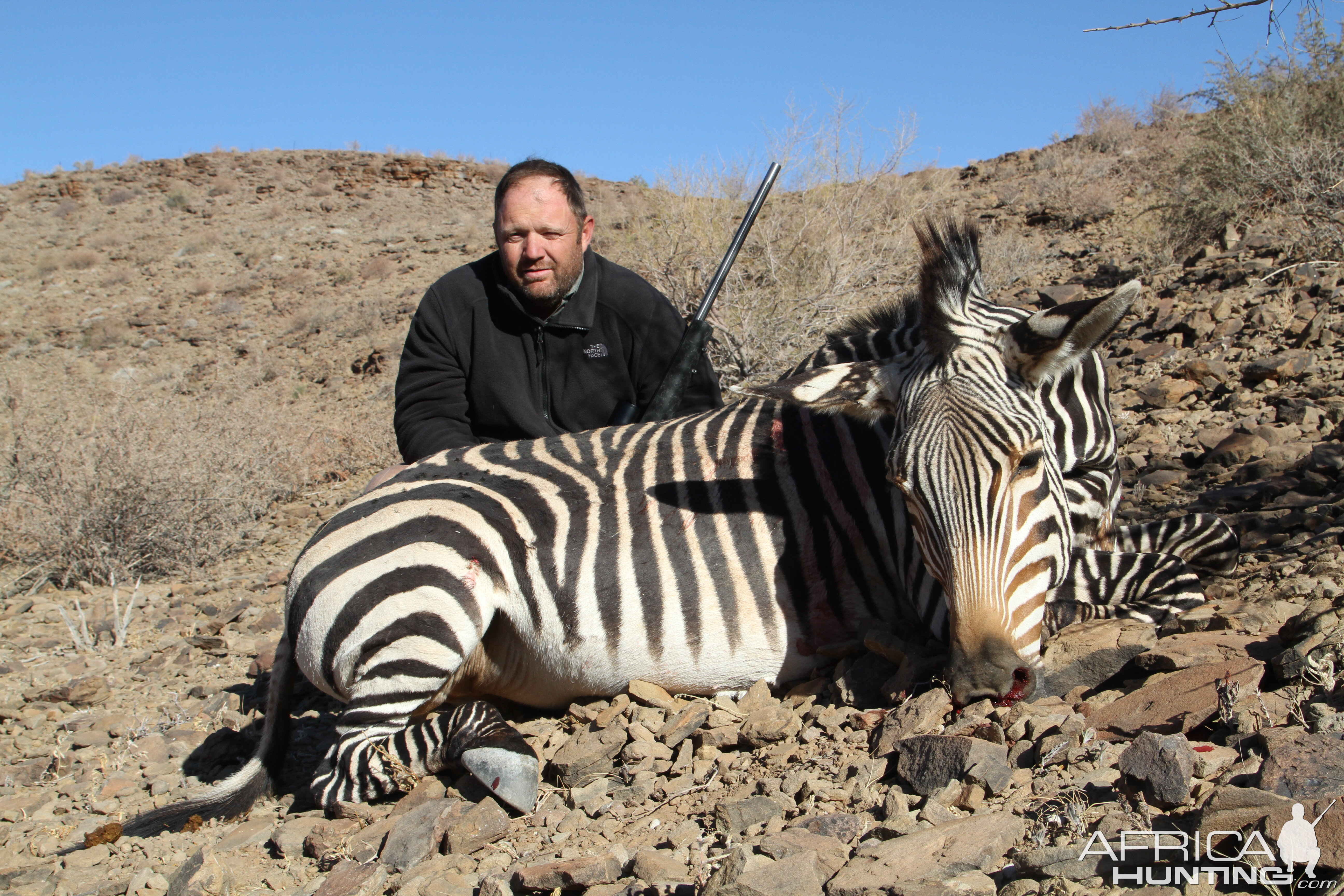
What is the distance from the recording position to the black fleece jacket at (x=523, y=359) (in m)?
4.57

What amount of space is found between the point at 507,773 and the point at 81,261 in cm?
2465

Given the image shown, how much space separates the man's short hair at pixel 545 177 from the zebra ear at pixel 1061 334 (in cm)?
248

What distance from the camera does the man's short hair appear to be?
4.50 metres

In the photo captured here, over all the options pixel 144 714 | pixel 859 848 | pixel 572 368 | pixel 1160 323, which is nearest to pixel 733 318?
pixel 1160 323

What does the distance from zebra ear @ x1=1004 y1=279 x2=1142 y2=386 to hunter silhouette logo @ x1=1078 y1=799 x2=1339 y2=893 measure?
4.65 feet

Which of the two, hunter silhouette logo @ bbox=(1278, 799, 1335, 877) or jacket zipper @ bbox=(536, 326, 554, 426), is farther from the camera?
jacket zipper @ bbox=(536, 326, 554, 426)

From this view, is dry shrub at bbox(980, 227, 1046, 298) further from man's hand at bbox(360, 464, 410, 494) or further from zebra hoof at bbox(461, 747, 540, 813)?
zebra hoof at bbox(461, 747, 540, 813)

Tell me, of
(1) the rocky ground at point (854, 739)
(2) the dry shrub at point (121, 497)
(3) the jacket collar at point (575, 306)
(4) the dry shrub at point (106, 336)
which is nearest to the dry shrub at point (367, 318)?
(4) the dry shrub at point (106, 336)

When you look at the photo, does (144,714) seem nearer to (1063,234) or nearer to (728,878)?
(728,878)

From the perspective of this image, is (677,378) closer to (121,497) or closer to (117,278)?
(121,497)

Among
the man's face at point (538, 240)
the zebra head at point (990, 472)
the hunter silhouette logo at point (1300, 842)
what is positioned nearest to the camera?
the hunter silhouette logo at point (1300, 842)

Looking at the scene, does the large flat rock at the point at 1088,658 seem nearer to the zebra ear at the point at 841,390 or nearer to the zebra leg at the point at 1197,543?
the zebra leg at the point at 1197,543

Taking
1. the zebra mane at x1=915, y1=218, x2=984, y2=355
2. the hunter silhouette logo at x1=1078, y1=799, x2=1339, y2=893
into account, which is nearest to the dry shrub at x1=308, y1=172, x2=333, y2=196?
the zebra mane at x1=915, y1=218, x2=984, y2=355

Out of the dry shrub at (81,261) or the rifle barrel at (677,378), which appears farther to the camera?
the dry shrub at (81,261)
